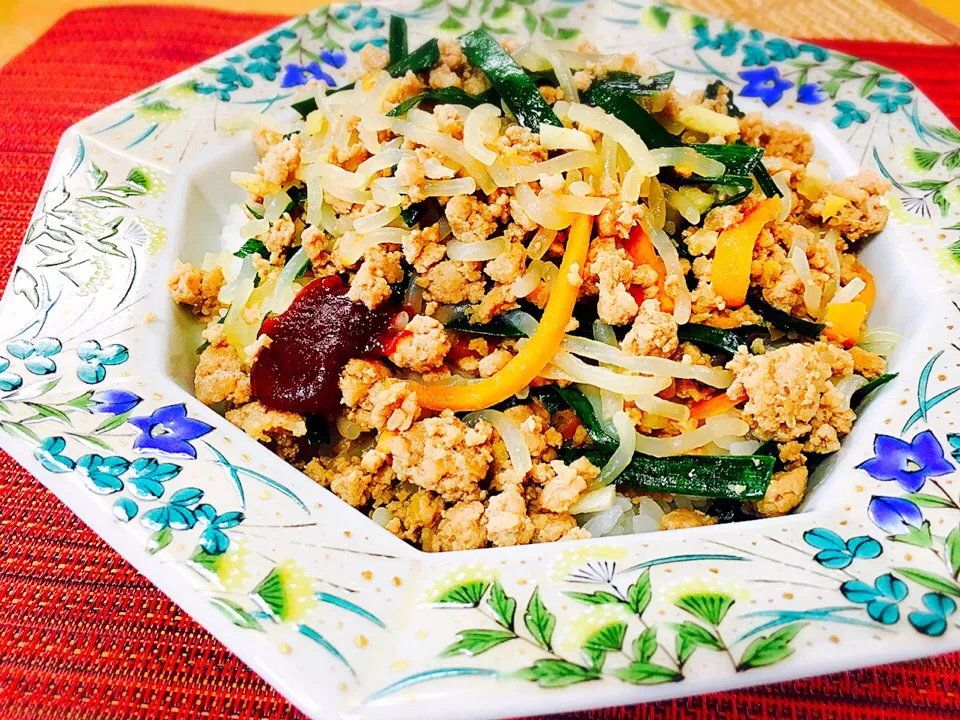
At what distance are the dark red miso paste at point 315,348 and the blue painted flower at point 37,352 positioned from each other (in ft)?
1.51

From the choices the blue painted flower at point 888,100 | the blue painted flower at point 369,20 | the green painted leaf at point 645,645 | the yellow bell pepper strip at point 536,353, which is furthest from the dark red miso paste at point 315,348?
the blue painted flower at point 888,100

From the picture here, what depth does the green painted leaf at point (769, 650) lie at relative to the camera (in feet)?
Answer: 4.21

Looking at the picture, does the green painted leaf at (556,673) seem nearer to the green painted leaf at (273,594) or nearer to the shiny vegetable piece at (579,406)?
the green painted leaf at (273,594)

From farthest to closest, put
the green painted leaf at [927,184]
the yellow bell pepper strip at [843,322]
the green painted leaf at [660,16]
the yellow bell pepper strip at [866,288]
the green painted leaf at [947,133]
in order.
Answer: the green painted leaf at [660,16], the green painted leaf at [947,133], the green painted leaf at [927,184], the yellow bell pepper strip at [866,288], the yellow bell pepper strip at [843,322]

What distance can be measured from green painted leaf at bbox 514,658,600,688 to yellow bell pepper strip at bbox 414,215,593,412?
0.69m

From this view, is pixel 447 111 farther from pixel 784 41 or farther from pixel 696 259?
pixel 784 41

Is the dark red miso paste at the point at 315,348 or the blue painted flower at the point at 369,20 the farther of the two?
the blue painted flower at the point at 369,20

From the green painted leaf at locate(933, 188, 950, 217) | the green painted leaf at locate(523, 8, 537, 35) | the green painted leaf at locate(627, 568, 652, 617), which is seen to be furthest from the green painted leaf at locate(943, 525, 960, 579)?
the green painted leaf at locate(523, 8, 537, 35)

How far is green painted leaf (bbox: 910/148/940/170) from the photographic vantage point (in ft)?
7.83

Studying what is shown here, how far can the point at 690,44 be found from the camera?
288 centimetres

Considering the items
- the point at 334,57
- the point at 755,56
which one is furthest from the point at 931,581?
the point at 334,57

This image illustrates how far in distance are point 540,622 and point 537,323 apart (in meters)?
0.77

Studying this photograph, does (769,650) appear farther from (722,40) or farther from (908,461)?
(722,40)

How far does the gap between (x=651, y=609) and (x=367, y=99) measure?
5.05 ft
